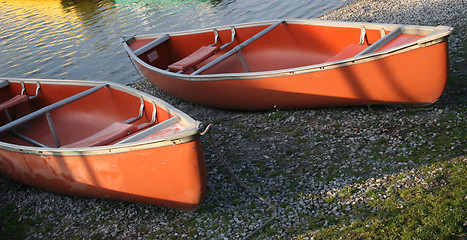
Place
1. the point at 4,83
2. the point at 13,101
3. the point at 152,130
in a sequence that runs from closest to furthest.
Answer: the point at 152,130 < the point at 13,101 < the point at 4,83

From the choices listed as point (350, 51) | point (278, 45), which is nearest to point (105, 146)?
point (350, 51)

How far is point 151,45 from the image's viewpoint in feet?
31.4

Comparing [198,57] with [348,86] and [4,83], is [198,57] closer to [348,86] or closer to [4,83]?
[348,86]

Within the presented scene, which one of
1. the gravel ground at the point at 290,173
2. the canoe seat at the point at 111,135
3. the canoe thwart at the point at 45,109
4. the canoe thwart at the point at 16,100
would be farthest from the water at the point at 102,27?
the gravel ground at the point at 290,173

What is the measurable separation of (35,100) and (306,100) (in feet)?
17.2

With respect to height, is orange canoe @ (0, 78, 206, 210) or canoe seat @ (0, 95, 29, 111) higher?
canoe seat @ (0, 95, 29, 111)

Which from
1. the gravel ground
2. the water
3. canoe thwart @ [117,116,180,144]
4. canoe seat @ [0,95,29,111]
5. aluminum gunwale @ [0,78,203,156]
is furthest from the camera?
the water

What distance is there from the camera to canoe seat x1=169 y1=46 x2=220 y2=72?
8.48 m

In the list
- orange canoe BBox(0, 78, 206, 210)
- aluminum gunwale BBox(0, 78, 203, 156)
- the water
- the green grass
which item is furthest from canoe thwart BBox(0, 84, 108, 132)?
the water

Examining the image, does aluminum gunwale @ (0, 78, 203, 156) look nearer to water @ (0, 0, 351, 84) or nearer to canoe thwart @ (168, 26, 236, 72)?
canoe thwart @ (168, 26, 236, 72)

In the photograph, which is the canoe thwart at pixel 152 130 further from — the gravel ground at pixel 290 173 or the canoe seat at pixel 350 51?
the canoe seat at pixel 350 51

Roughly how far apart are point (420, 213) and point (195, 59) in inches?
217

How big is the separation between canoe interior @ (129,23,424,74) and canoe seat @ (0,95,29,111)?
252 cm

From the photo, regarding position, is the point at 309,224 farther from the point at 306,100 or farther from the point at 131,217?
the point at 306,100
